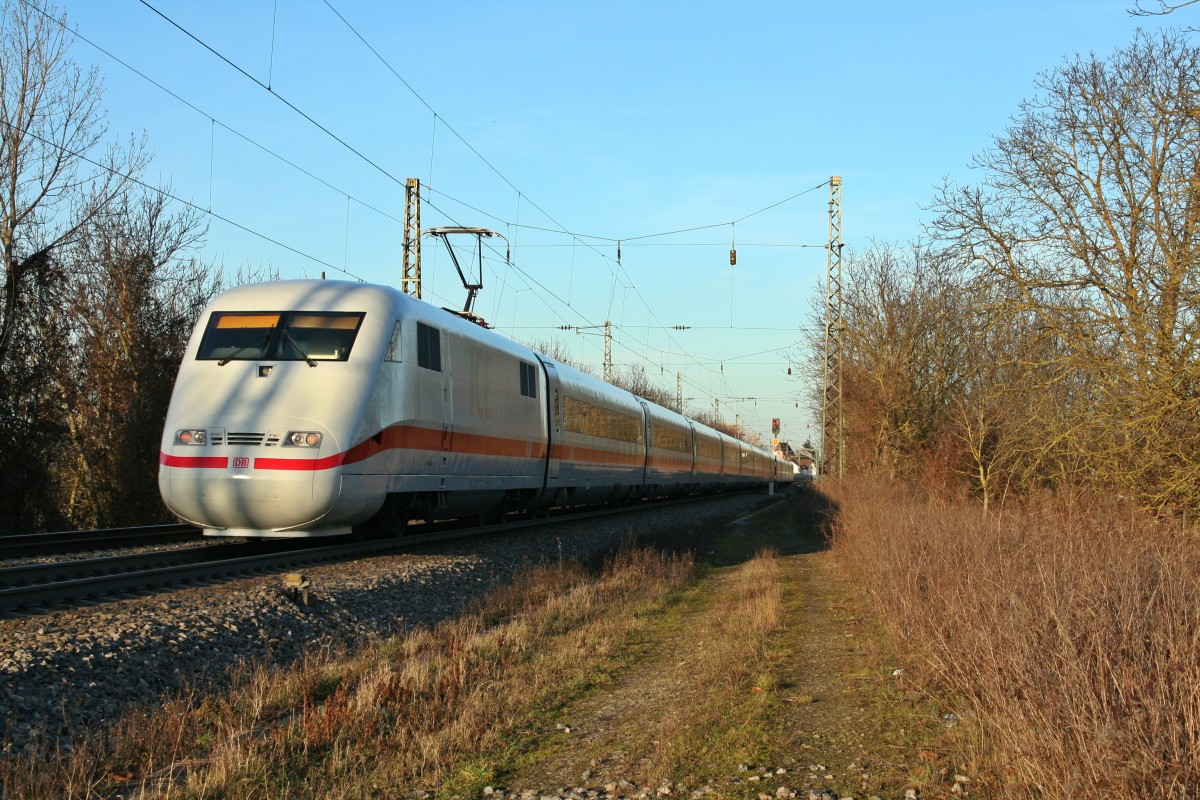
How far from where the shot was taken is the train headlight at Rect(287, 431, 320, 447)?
1148 centimetres

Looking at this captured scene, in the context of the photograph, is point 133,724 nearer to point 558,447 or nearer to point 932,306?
point 932,306

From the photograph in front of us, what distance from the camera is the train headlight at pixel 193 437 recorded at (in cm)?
1159

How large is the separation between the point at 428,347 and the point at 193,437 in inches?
141

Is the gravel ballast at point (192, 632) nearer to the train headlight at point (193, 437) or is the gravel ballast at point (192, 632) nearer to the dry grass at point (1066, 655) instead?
the train headlight at point (193, 437)

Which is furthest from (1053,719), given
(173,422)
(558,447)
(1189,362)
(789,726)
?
(558,447)

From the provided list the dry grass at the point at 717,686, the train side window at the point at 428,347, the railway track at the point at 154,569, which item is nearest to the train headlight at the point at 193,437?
the railway track at the point at 154,569

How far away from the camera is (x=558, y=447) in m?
21.0

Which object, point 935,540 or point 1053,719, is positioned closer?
point 1053,719

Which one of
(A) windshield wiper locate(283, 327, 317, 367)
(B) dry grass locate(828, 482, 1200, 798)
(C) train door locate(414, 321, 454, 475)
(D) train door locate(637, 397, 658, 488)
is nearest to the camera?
(B) dry grass locate(828, 482, 1200, 798)

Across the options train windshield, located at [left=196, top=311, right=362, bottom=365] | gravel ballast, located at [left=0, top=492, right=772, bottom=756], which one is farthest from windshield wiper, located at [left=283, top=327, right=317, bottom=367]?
gravel ballast, located at [left=0, top=492, right=772, bottom=756]

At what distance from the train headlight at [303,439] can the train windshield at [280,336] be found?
1.10 m

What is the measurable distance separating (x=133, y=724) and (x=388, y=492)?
715 cm

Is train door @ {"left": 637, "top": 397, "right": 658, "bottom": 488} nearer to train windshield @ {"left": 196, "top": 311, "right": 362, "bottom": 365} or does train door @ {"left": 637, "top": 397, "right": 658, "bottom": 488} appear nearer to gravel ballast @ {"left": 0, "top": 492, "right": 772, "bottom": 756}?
gravel ballast @ {"left": 0, "top": 492, "right": 772, "bottom": 756}

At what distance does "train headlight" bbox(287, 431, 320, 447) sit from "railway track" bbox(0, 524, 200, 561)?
10.7ft
